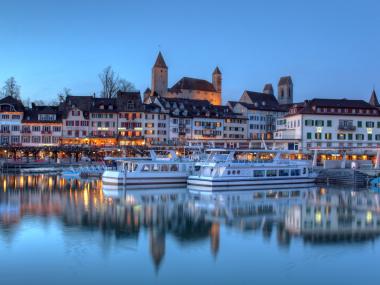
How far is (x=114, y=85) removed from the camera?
121062 millimetres

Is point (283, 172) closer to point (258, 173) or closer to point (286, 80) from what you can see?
point (258, 173)

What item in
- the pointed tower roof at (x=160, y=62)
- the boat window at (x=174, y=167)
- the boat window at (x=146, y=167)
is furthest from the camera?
the pointed tower roof at (x=160, y=62)

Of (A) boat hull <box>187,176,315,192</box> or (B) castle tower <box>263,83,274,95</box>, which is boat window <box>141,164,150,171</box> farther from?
(B) castle tower <box>263,83,274,95</box>

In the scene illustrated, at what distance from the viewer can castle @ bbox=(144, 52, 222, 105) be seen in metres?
143

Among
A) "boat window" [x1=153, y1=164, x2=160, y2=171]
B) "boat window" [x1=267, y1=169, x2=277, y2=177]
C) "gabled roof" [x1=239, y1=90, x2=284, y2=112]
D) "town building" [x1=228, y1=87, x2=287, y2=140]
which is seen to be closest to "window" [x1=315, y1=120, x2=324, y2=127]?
"town building" [x1=228, y1=87, x2=287, y2=140]

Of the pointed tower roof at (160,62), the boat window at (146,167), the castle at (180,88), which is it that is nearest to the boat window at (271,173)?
the boat window at (146,167)

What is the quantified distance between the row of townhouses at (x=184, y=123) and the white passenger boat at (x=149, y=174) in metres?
26.1

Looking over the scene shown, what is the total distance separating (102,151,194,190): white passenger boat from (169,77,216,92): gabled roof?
279ft

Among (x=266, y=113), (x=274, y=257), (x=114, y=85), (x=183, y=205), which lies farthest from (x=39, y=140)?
(x=274, y=257)

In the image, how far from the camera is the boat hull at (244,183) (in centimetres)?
5359

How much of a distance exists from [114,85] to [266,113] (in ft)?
114

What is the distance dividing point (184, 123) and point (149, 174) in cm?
4963

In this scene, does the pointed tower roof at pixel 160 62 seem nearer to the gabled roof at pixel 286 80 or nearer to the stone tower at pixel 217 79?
the stone tower at pixel 217 79

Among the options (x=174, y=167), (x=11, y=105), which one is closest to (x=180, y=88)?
(x=11, y=105)
